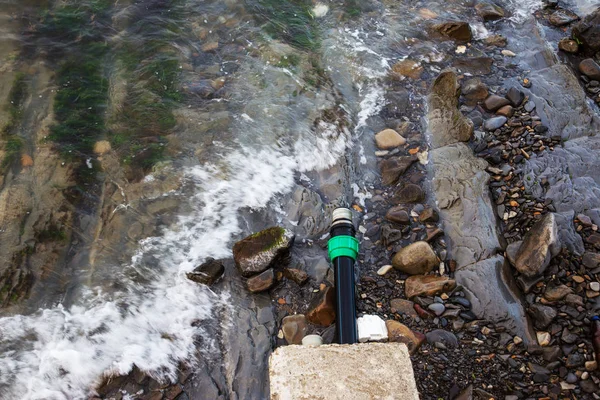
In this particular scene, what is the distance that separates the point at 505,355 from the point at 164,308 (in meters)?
2.73

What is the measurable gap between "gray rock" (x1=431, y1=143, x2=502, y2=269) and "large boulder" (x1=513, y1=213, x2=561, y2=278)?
0.28 m

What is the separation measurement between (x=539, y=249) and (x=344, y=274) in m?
1.56

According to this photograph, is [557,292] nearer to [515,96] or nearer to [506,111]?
[506,111]

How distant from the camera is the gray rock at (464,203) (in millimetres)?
4215

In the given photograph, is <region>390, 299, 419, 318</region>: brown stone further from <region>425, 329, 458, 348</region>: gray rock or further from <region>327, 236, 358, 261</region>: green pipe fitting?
<region>327, 236, 358, 261</region>: green pipe fitting

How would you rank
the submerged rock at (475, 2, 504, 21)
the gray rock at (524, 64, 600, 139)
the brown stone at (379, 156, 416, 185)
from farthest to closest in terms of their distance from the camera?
the submerged rock at (475, 2, 504, 21), the gray rock at (524, 64, 600, 139), the brown stone at (379, 156, 416, 185)

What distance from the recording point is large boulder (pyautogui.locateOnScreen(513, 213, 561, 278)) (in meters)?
3.78

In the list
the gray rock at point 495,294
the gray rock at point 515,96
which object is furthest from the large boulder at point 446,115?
the gray rock at point 495,294

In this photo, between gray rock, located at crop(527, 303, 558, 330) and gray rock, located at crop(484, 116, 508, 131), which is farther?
gray rock, located at crop(484, 116, 508, 131)

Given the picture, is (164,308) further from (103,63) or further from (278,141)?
(103,63)

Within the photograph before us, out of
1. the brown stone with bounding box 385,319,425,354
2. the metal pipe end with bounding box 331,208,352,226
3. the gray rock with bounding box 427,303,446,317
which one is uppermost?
the metal pipe end with bounding box 331,208,352,226

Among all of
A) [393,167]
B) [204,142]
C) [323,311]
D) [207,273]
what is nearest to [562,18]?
[393,167]

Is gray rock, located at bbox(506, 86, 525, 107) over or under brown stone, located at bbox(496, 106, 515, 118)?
over

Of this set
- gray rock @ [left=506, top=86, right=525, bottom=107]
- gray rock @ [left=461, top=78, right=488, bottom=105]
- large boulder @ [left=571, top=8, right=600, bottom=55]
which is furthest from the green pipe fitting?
large boulder @ [left=571, top=8, right=600, bottom=55]
